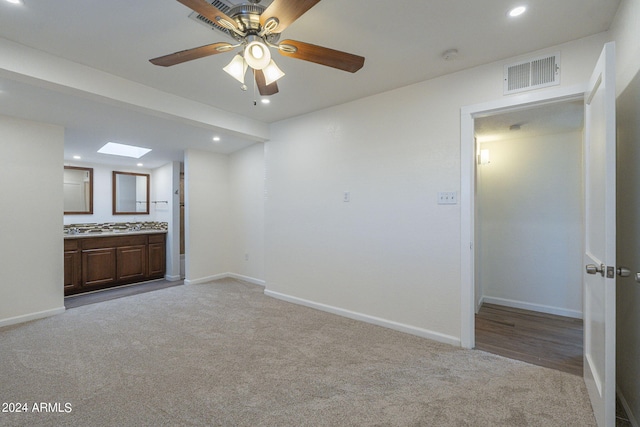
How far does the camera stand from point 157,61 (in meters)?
1.70

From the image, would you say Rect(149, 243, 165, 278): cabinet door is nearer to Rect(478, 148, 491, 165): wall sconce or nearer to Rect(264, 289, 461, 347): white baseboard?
Rect(264, 289, 461, 347): white baseboard

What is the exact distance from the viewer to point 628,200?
66.1 inches

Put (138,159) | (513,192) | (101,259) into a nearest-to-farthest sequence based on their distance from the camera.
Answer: (513,192), (101,259), (138,159)

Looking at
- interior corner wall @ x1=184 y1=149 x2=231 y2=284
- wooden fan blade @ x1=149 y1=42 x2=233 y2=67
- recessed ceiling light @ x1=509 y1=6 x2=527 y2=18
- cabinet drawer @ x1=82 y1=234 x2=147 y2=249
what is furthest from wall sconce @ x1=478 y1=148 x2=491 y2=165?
cabinet drawer @ x1=82 y1=234 x2=147 y2=249

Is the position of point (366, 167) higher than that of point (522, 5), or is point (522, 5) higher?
point (522, 5)

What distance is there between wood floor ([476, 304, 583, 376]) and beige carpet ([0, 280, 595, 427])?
21 centimetres

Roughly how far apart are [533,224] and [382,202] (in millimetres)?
2090

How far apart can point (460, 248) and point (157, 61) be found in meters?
2.59

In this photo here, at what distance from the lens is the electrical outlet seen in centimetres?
253

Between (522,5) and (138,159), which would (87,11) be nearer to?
(522,5)

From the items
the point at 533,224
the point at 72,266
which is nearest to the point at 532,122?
the point at 533,224

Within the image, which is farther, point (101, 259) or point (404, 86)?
point (101, 259)

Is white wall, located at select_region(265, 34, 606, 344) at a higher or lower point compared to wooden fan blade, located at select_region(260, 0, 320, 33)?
lower

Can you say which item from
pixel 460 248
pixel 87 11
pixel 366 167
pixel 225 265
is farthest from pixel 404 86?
pixel 225 265
